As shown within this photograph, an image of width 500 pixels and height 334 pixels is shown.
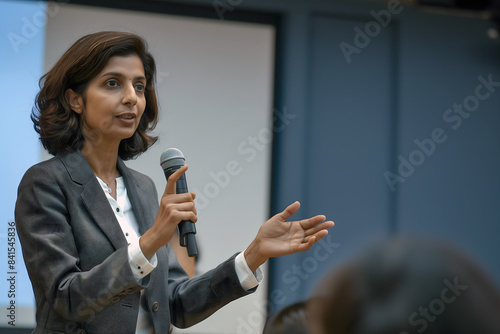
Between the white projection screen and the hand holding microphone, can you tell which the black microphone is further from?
the white projection screen

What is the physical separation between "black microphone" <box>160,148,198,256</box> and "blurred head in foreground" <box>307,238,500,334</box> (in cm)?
92

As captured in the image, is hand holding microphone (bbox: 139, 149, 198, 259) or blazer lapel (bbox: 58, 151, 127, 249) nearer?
hand holding microphone (bbox: 139, 149, 198, 259)

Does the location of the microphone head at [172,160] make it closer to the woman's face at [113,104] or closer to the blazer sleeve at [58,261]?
the woman's face at [113,104]

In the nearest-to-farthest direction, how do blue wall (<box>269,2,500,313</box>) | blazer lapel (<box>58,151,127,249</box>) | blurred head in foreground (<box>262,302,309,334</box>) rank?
blurred head in foreground (<box>262,302,309,334</box>) → blazer lapel (<box>58,151,127,249</box>) → blue wall (<box>269,2,500,313</box>)

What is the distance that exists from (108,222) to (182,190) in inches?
7.0

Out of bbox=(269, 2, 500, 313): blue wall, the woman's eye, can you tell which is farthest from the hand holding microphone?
bbox=(269, 2, 500, 313): blue wall

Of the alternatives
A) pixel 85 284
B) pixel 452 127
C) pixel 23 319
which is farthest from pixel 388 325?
pixel 452 127

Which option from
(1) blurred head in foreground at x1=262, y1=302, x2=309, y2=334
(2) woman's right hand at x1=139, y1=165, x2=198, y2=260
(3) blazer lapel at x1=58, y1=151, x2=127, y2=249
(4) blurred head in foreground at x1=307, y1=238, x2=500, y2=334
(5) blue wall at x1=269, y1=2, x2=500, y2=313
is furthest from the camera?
(5) blue wall at x1=269, y1=2, x2=500, y2=313

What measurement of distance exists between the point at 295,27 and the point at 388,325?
13.1 feet

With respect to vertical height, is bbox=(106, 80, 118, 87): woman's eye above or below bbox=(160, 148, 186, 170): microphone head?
above

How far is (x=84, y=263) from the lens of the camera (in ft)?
4.91

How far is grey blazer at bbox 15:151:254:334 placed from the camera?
4.62 feet

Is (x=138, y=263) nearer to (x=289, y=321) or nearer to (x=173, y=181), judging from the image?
(x=173, y=181)

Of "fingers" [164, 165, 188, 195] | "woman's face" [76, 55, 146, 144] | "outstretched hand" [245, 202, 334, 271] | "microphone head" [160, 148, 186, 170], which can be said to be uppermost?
"woman's face" [76, 55, 146, 144]
